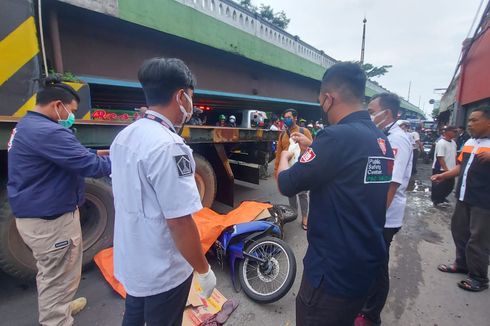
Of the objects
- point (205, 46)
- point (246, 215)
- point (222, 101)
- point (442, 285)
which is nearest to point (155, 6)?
point (205, 46)

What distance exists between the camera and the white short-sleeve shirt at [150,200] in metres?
1.07

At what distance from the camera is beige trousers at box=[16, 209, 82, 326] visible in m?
1.88

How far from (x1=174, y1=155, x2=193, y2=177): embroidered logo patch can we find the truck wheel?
9.22ft

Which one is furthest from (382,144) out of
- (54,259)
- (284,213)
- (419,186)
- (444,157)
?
(419,186)

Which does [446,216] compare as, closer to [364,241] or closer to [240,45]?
[364,241]

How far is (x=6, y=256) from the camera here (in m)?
2.35

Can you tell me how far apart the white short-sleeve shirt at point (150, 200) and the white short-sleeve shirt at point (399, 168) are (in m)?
1.67

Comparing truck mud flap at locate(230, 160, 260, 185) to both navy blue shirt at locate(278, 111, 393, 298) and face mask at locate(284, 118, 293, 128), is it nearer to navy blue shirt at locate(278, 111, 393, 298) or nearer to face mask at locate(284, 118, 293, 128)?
face mask at locate(284, 118, 293, 128)

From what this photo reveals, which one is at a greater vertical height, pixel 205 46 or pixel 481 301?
pixel 205 46

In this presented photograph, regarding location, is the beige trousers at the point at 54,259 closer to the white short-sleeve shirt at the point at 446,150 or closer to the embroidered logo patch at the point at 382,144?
the embroidered logo patch at the point at 382,144

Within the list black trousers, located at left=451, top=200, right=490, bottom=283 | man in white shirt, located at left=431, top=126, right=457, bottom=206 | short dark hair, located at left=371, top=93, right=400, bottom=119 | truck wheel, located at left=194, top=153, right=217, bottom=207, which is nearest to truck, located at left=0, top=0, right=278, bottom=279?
truck wheel, located at left=194, top=153, right=217, bottom=207

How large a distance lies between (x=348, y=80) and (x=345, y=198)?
0.59 m

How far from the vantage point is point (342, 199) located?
1.19 meters

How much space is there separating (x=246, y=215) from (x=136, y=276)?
2.03m
